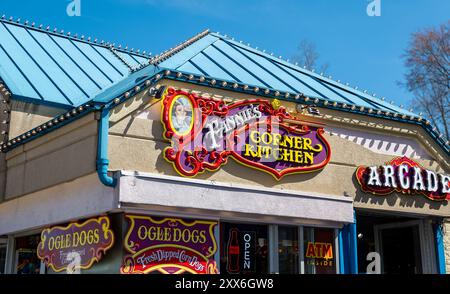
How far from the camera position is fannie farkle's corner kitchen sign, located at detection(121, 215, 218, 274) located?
10953mm

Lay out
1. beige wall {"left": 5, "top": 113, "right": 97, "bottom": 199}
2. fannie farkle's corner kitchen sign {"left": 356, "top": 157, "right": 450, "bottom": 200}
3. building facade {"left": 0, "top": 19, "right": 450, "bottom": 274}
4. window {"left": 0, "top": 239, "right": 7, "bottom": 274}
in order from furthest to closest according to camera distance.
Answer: window {"left": 0, "top": 239, "right": 7, "bottom": 274} → fannie farkle's corner kitchen sign {"left": 356, "top": 157, "right": 450, "bottom": 200} → beige wall {"left": 5, "top": 113, "right": 97, "bottom": 199} → building facade {"left": 0, "top": 19, "right": 450, "bottom": 274}

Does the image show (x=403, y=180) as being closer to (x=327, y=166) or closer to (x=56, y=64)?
(x=327, y=166)

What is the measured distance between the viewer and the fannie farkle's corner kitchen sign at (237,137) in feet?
38.9

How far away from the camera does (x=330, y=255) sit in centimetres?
1344

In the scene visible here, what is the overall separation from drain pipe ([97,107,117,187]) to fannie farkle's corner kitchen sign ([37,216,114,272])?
2.54 ft

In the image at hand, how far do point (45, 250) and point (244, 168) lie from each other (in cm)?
444

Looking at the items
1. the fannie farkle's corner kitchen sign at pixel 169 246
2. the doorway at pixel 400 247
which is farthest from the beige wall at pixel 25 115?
the doorway at pixel 400 247

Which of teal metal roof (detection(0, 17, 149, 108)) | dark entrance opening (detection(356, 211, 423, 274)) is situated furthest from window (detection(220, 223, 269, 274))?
teal metal roof (detection(0, 17, 149, 108))

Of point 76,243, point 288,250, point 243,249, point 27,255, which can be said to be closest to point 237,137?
point 243,249

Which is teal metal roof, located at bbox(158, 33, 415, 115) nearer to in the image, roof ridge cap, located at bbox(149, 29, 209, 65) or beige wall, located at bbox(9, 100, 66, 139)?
roof ridge cap, located at bbox(149, 29, 209, 65)

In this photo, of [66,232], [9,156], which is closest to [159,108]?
[66,232]

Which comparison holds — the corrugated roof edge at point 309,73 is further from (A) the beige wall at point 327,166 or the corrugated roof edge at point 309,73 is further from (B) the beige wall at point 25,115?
(B) the beige wall at point 25,115

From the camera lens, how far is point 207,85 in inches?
484

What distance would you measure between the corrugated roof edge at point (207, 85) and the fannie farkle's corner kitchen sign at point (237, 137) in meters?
0.28
